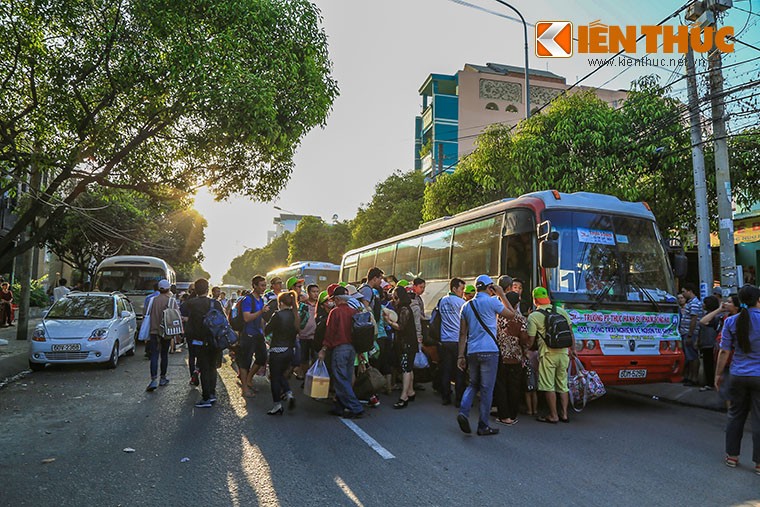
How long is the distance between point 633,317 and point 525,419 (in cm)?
238

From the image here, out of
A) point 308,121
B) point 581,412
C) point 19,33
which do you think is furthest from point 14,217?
point 581,412

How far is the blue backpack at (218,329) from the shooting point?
8070 mm

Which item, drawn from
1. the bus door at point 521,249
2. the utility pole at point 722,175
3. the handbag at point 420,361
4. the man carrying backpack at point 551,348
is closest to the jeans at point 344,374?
the handbag at point 420,361

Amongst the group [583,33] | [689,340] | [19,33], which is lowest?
[689,340]

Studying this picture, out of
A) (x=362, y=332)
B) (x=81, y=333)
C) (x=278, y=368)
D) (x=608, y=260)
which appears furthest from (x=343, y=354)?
(x=81, y=333)

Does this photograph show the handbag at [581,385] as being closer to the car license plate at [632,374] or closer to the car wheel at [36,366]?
the car license plate at [632,374]

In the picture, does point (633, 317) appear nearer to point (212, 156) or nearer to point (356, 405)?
point (356, 405)

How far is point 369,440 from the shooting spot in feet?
20.6

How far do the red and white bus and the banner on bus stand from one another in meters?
0.01

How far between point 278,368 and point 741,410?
5.47 meters

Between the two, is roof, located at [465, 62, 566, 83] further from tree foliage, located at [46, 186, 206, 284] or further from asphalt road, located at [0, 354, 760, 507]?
asphalt road, located at [0, 354, 760, 507]

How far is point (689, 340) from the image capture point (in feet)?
33.0

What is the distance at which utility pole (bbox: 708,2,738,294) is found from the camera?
10.1 m

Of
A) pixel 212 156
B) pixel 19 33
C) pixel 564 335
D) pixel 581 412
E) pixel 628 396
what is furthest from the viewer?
pixel 212 156
